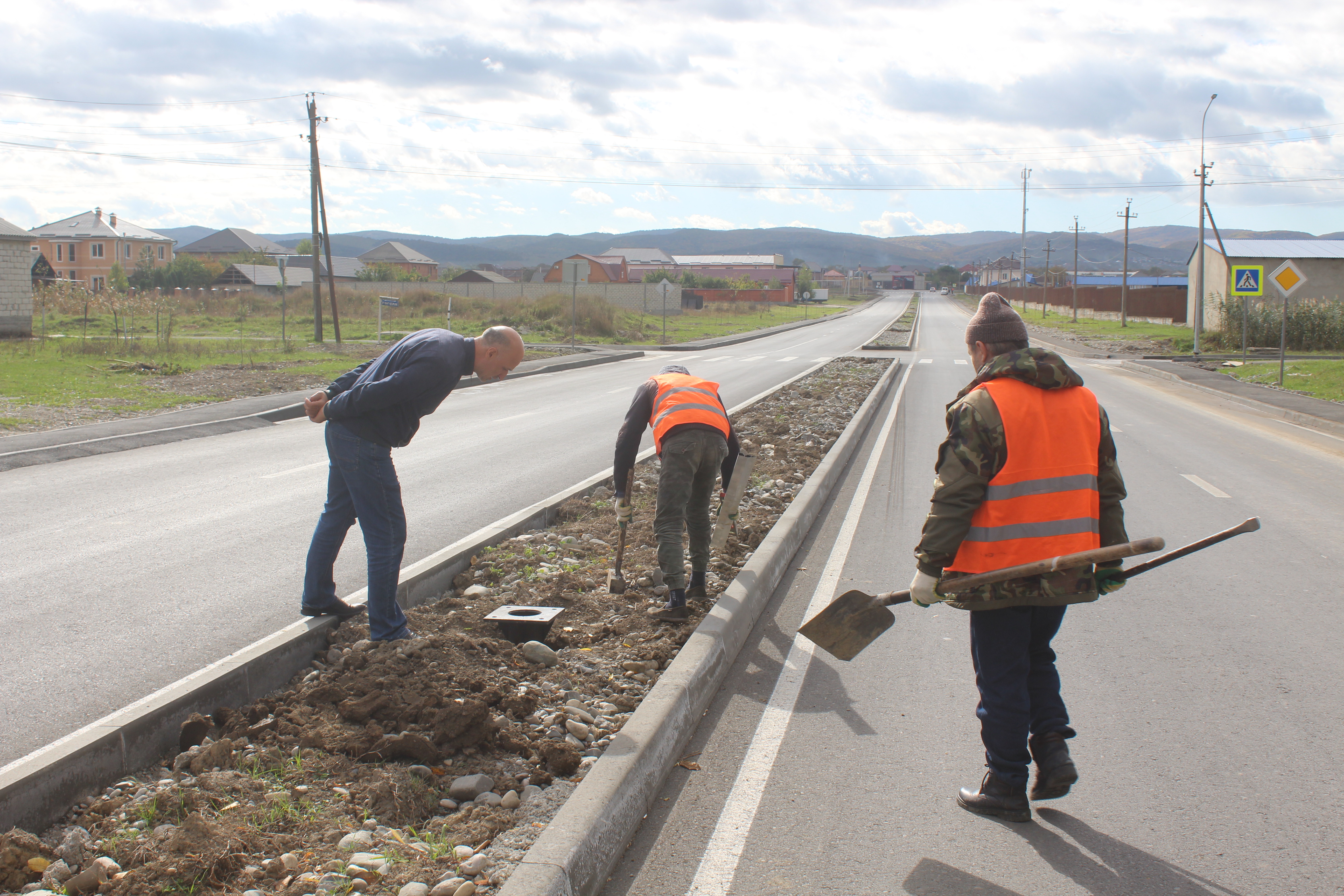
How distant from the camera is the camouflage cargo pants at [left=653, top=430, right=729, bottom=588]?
5.52m

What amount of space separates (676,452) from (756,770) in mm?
2108

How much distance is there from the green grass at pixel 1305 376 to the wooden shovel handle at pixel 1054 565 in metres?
19.8

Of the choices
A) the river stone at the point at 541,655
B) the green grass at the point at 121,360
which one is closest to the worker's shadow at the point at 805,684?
the river stone at the point at 541,655

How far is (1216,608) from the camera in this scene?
6.04 metres

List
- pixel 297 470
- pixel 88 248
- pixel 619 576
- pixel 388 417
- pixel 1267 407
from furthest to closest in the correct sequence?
1. pixel 88 248
2. pixel 1267 407
3. pixel 297 470
4. pixel 619 576
5. pixel 388 417

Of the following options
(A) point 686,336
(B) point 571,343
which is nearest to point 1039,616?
(B) point 571,343

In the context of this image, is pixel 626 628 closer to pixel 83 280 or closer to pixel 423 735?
pixel 423 735

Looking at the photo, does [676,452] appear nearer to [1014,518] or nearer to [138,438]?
[1014,518]

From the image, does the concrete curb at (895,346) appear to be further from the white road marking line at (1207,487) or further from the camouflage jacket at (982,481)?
the camouflage jacket at (982,481)

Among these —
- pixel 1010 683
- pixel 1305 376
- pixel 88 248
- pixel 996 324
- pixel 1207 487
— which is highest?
pixel 88 248

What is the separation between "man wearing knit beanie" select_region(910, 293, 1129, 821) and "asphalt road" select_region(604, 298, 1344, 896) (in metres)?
0.28

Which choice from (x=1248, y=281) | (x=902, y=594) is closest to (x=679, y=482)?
(x=902, y=594)

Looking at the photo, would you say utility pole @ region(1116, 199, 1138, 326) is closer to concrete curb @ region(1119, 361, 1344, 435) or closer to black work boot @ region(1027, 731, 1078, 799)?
concrete curb @ region(1119, 361, 1344, 435)

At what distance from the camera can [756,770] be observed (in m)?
3.85
